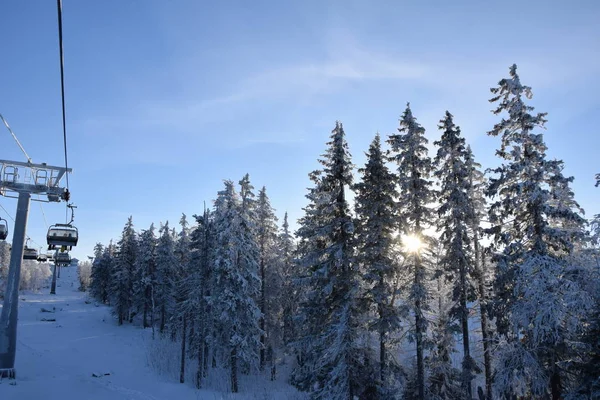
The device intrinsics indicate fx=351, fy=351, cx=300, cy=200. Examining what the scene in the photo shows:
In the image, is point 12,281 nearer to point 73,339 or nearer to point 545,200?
point 545,200

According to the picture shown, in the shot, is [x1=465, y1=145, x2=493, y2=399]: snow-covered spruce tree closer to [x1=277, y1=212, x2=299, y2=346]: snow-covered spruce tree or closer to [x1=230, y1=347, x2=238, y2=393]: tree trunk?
[x1=277, y1=212, x2=299, y2=346]: snow-covered spruce tree

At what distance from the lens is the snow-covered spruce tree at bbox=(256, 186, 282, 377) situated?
35094mm

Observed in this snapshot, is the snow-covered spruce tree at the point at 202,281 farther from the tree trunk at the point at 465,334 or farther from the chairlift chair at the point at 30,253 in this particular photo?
the tree trunk at the point at 465,334

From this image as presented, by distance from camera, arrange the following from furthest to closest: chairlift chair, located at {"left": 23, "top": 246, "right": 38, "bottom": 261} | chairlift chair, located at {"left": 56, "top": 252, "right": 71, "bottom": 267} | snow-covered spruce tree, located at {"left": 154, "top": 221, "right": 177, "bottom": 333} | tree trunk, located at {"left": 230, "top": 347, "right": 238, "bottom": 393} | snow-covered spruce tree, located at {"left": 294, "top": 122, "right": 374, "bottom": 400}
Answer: snow-covered spruce tree, located at {"left": 154, "top": 221, "right": 177, "bottom": 333} < tree trunk, located at {"left": 230, "top": 347, "right": 238, "bottom": 393} < chairlift chair, located at {"left": 56, "top": 252, "right": 71, "bottom": 267} < chairlift chair, located at {"left": 23, "top": 246, "right": 38, "bottom": 261} < snow-covered spruce tree, located at {"left": 294, "top": 122, "right": 374, "bottom": 400}

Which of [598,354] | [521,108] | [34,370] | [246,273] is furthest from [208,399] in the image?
[521,108]

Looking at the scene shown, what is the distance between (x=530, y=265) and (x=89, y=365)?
39798 millimetres

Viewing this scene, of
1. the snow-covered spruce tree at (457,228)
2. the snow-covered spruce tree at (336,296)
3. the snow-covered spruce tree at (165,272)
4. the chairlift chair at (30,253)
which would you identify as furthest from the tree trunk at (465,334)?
the snow-covered spruce tree at (165,272)

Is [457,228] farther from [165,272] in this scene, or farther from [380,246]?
[165,272]

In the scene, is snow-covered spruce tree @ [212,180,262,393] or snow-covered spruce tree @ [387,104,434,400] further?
snow-covered spruce tree @ [212,180,262,393]

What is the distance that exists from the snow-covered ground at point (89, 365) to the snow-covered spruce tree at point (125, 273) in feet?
10.2

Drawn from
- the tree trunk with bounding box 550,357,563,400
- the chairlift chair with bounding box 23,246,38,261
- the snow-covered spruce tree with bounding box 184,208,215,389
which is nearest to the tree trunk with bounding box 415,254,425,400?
the tree trunk with bounding box 550,357,563,400

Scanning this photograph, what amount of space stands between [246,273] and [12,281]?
16.2m

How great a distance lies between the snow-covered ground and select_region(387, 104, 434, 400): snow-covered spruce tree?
11.9 metres

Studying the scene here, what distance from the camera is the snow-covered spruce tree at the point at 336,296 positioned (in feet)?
57.2
